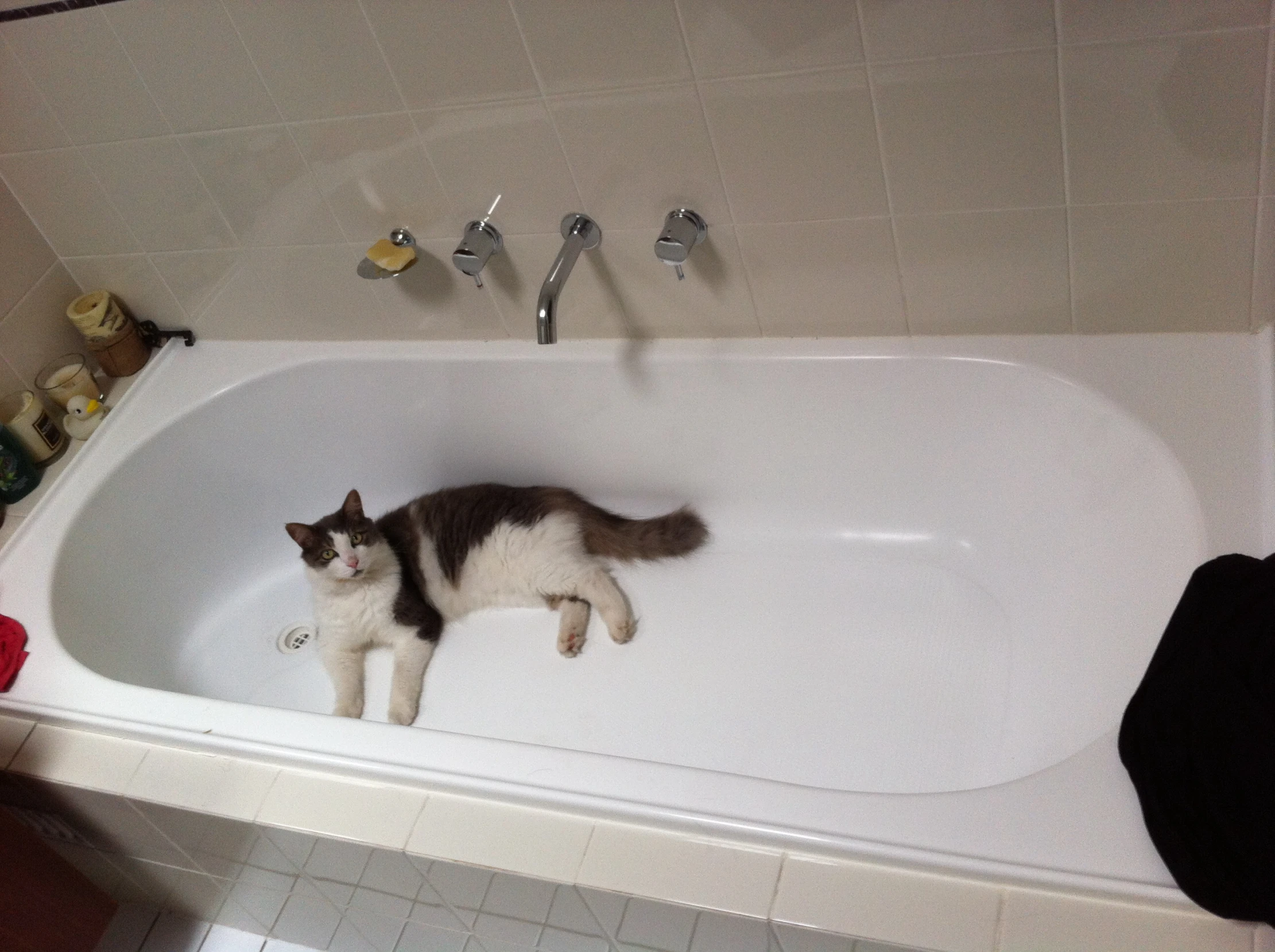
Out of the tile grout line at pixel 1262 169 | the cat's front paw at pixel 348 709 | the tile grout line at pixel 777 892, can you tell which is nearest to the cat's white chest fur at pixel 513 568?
the cat's front paw at pixel 348 709

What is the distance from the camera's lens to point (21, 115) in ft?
5.98

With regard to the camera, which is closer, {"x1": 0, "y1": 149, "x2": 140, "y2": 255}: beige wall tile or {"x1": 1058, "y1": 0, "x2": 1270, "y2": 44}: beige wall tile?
{"x1": 1058, "y1": 0, "x2": 1270, "y2": 44}: beige wall tile

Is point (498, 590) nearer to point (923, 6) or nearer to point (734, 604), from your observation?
point (734, 604)

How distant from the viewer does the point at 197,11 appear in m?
1.58

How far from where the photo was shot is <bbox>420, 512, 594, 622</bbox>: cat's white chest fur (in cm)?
183

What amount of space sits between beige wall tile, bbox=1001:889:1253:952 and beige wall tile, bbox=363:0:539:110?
1.20 meters

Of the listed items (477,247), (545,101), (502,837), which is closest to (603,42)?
(545,101)

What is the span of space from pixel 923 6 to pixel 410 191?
84 centimetres

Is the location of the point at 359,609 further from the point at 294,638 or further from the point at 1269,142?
the point at 1269,142

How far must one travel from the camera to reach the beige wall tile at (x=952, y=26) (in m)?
1.22

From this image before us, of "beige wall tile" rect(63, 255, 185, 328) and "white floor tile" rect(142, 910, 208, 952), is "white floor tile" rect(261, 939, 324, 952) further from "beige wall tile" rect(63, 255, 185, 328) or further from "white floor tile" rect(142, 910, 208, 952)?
"beige wall tile" rect(63, 255, 185, 328)

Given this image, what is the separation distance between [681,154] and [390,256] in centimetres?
51

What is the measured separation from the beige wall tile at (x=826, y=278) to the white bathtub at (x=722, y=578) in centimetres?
4

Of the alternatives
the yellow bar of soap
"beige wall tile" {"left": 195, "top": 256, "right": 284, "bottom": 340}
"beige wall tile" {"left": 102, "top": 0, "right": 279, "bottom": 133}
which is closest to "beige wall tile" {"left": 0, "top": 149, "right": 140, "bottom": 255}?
"beige wall tile" {"left": 195, "top": 256, "right": 284, "bottom": 340}
